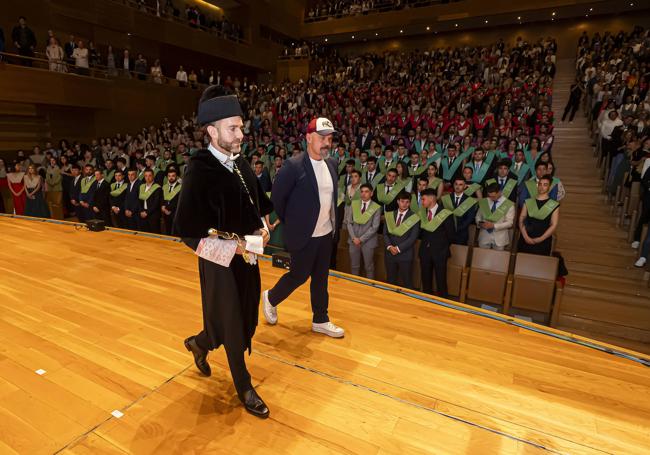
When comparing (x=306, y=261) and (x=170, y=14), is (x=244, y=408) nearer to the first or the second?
(x=306, y=261)

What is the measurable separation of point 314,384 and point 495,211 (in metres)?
3.20

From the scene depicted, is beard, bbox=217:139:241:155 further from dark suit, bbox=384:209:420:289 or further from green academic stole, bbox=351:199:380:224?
green academic stole, bbox=351:199:380:224

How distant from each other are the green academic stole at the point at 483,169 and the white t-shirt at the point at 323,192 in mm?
4351

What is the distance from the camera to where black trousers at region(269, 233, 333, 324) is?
2.36 meters

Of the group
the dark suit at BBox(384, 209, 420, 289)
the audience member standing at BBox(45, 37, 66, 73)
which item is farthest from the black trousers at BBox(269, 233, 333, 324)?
the audience member standing at BBox(45, 37, 66, 73)

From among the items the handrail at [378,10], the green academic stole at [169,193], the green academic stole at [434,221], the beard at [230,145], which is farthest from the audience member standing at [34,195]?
the handrail at [378,10]

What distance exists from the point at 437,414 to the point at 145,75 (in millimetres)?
14910

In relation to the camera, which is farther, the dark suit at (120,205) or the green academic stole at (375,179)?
the dark suit at (120,205)

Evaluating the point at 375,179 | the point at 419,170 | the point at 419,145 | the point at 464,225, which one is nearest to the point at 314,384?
the point at 464,225

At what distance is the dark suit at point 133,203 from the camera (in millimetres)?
6227

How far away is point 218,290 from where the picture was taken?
173cm

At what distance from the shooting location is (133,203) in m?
6.26

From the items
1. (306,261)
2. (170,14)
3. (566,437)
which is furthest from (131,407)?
(170,14)

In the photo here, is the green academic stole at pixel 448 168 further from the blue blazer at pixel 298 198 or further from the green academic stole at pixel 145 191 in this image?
the blue blazer at pixel 298 198
